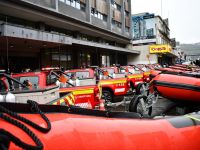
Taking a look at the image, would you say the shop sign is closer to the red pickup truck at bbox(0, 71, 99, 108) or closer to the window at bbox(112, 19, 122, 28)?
the window at bbox(112, 19, 122, 28)

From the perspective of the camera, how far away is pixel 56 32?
29.5 meters

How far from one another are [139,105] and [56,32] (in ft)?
72.6

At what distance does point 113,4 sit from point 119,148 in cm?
4813

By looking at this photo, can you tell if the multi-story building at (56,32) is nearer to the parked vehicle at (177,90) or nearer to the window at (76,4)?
the window at (76,4)

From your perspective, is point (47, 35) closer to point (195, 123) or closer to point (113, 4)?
point (195, 123)

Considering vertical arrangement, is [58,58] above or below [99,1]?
below

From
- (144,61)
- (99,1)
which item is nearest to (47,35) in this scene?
(99,1)

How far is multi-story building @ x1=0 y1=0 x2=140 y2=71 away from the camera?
65.2ft

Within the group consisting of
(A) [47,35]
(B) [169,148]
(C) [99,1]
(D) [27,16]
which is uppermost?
(C) [99,1]

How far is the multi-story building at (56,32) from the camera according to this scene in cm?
1988

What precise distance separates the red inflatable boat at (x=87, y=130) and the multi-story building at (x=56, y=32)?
549 inches

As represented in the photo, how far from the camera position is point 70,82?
33.5 feet

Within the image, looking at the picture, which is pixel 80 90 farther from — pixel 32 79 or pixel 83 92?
pixel 32 79

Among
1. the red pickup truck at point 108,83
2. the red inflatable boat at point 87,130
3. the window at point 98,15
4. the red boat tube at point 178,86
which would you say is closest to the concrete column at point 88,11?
the window at point 98,15
